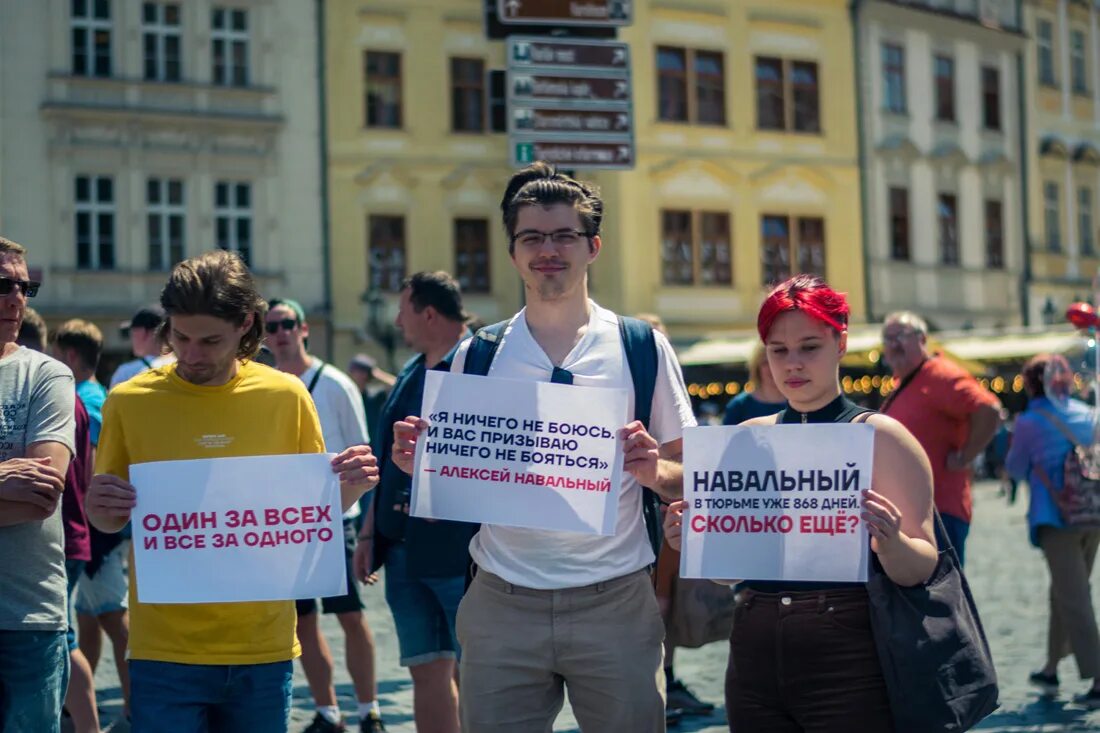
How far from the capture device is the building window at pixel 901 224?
3859 cm

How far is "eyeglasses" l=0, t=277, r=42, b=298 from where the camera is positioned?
453 centimetres

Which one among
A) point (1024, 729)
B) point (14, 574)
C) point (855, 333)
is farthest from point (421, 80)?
point (14, 574)

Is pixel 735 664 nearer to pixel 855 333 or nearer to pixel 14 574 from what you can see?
pixel 14 574

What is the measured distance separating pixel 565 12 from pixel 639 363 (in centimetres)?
486

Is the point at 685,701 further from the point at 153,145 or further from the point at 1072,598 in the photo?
the point at 153,145

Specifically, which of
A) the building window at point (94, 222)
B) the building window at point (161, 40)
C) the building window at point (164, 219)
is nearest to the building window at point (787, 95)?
the building window at point (161, 40)

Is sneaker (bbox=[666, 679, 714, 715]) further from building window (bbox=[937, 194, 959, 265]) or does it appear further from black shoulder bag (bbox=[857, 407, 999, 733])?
building window (bbox=[937, 194, 959, 265])

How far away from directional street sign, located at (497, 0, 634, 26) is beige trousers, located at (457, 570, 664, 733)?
16.4 ft

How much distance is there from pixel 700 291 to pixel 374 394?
844 inches

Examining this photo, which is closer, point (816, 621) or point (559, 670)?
point (816, 621)

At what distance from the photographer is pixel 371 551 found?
258 inches

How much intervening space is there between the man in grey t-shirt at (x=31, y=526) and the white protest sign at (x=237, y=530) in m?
0.32

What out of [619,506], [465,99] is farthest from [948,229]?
[619,506]

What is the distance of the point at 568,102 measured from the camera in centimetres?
873
